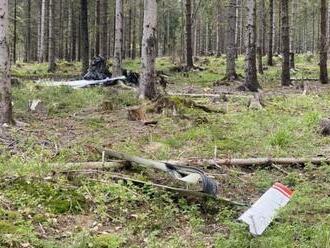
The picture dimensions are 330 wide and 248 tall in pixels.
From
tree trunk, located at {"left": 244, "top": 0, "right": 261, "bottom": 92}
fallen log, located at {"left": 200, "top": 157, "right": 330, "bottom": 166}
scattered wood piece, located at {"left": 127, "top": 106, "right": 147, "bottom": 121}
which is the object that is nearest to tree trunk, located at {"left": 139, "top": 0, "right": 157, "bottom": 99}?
scattered wood piece, located at {"left": 127, "top": 106, "right": 147, "bottom": 121}

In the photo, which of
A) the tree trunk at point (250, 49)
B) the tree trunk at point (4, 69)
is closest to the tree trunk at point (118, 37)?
the tree trunk at point (250, 49)

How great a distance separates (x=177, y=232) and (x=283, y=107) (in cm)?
915

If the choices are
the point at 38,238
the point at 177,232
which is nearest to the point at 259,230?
the point at 177,232

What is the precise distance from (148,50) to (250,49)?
186 inches

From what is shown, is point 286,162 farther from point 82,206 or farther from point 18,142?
point 18,142

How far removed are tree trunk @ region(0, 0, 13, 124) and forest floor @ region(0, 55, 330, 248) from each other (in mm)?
419

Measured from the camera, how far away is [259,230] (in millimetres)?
5750

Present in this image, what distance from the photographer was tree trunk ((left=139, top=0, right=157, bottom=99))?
1440cm

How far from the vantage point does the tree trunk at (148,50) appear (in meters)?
14.4

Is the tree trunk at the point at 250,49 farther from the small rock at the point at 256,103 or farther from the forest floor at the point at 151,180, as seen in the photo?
the forest floor at the point at 151,180

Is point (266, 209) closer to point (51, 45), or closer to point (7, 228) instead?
point (7, 228)

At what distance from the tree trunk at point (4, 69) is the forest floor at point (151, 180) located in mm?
419

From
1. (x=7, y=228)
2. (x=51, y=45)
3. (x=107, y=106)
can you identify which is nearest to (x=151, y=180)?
(x=7, y=228)

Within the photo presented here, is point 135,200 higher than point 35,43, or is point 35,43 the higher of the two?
point 35,43
